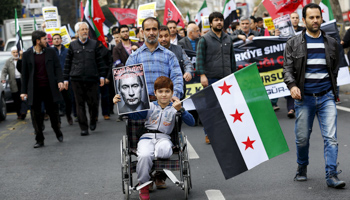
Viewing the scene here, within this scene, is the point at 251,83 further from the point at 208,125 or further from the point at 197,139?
the point at 197,139

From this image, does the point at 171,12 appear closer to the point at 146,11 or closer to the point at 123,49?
the point at 146,11

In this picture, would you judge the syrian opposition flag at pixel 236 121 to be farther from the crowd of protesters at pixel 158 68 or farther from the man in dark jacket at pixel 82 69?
the man in dark jacket at pixel 82 69

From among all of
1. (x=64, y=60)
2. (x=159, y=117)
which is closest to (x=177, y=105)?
(x=159, y=117)

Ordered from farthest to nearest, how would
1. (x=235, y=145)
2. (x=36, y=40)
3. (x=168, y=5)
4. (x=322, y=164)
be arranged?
1. (x=168, y=5)
2. (x=36, y=40)
3. (x=322, y=164)
4. (x=235, y=145)

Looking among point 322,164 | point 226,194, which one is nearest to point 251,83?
point 226,194

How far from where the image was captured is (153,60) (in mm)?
6977

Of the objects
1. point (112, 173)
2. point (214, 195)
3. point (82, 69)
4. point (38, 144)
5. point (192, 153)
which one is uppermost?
point (82, 69)

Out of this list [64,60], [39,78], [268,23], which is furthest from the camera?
[268,23]

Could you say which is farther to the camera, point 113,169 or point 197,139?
point 197,139

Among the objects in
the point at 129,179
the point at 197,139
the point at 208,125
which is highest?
the point at 208,125

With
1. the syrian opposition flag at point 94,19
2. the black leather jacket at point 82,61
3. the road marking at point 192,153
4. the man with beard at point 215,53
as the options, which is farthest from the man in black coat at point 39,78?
the syrian opposition flag at point 94,19

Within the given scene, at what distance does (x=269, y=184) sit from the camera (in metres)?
6.64

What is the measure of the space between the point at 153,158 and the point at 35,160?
3.66 meters

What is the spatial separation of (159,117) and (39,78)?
15.5ft
